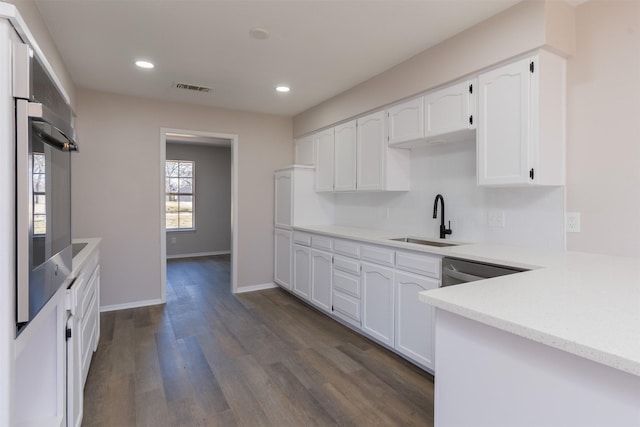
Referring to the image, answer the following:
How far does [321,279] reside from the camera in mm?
3820

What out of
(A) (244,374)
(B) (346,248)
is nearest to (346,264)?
(B) (346,248)

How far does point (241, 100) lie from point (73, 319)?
3.19m

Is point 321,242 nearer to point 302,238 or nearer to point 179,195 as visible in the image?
point 302,238

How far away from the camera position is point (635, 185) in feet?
6.59

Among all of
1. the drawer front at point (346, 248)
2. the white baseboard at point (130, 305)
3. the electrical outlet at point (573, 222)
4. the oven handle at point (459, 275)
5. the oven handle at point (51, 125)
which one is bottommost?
the white baseboard at point (130, 305)

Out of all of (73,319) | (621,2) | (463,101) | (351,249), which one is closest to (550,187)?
(463,101)

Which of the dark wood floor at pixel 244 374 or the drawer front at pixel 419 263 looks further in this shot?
the drawer front at pixel 419 263

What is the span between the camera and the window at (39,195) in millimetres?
1042

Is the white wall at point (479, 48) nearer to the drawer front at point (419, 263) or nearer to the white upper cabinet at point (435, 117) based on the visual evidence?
the white upper cabinet at point (435, 117)

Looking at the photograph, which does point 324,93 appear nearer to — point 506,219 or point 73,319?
point 506,219

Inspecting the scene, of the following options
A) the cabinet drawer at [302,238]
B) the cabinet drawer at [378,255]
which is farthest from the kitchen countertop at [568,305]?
the cabinet drawer at [302,238]

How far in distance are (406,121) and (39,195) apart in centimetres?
266

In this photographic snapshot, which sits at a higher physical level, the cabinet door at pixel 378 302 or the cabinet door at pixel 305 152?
the cabinet door at pixel 305 152

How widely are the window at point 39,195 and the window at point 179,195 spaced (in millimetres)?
6481
